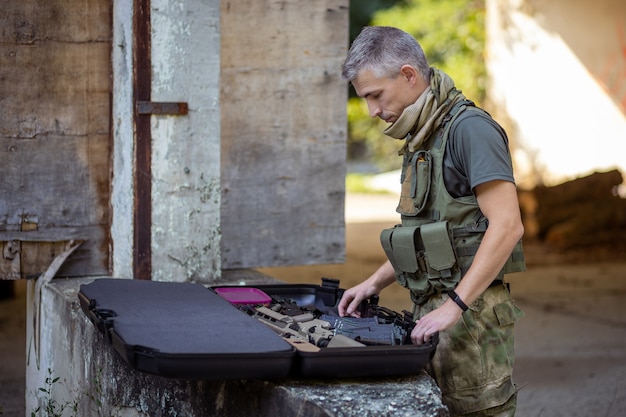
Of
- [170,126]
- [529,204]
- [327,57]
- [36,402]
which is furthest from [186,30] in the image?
[529,204]

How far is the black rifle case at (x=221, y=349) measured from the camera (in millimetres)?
2623

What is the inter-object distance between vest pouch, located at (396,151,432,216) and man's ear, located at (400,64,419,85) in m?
0.24

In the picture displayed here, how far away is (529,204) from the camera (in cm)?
1165

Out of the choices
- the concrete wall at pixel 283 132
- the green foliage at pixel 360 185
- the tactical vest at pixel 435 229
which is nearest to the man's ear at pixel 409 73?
the tactical vest at pixel 435 229

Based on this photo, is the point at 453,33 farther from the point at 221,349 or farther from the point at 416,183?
the point at 221,349

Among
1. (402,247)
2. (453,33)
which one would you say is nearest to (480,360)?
(402,247)

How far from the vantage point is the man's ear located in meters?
3.06

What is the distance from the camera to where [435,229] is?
307 cm

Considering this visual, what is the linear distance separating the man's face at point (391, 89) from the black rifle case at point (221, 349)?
766mm

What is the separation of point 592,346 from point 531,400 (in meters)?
1.48

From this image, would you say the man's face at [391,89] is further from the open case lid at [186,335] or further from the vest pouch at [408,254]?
the open case lid at [186,335]

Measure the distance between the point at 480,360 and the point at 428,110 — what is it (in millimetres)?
820

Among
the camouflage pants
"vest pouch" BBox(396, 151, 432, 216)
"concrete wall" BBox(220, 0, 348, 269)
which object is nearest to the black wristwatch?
the camouflage pants

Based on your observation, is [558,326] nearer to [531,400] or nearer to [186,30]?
[531,400]
